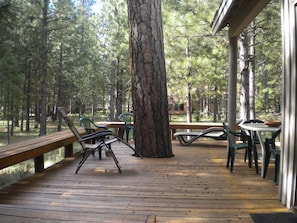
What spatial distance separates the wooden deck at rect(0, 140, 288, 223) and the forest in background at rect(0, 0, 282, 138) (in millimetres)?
5441

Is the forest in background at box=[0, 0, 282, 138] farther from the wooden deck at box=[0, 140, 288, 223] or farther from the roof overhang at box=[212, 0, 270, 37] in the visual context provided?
the wooden deck at box=[0, 140, 288, 223]

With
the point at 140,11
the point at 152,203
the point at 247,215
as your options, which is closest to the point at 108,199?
the point at 152,203

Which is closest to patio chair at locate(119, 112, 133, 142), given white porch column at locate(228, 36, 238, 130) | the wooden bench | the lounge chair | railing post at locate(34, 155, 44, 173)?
the lounge chair

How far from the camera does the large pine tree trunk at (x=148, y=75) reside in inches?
204

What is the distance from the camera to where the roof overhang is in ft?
13.3

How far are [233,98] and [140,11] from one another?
2408 millimetres

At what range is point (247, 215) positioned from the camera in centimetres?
255

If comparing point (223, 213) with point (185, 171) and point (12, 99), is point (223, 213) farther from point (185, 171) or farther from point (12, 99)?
point (12, 99)

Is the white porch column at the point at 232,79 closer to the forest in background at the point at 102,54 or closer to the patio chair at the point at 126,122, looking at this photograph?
the patio chair at the point at 126,122

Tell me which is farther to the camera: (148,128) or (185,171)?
(148,128)

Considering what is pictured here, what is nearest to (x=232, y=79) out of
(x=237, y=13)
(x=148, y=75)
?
(x=237, y=13)

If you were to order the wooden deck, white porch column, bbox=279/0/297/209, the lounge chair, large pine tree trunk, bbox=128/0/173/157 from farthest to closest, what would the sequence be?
the lounge chair
large pine tree trunk, bbox=128/0/173/157
white porch column, bbox=279/0/297/209
the wooden deck

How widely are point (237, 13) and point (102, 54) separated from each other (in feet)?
45.0

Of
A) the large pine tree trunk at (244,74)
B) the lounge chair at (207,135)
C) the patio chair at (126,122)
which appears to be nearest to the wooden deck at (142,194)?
the lounge chair at (207,135)
